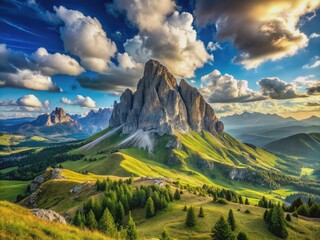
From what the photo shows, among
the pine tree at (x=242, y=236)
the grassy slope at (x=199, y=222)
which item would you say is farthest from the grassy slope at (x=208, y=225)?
the pine tree at (x=242, y=236)

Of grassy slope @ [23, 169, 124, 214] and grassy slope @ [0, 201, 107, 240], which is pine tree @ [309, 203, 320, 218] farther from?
grassy slope @ [23, 169, 124, 214]

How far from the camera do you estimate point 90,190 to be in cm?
10750

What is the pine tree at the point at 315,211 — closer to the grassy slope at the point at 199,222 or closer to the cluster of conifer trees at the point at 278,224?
the grassy slope at the point at 199,222

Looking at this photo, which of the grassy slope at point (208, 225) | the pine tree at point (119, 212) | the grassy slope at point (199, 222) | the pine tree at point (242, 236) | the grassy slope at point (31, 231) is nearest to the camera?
the grassy slope at point (31, 231)

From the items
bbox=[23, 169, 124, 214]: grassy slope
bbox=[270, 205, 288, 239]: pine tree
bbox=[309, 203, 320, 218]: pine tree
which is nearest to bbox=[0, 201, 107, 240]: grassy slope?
bbox=[270, 205, 288, 239]: pine tree

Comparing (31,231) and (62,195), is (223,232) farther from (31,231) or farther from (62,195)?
(62,195)

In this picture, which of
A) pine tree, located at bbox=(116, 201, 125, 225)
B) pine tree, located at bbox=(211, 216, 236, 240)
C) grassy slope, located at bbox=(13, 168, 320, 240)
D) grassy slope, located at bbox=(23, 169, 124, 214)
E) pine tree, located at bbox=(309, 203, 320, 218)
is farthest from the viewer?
grassy slope, located at bbox=(23, 169, 124, 214)

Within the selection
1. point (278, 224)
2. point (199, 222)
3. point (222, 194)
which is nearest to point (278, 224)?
point (278, 224)

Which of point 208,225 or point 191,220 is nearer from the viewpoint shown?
point 191,220

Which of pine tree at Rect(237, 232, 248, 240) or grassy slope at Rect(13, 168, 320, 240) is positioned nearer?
pine tree at Rect(237, 232, 248, 240)

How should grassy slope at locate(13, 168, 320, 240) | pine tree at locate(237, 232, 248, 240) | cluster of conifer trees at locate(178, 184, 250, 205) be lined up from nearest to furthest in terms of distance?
pine tree at locate(237, 232, 248, 240)
grassy slope at locate(13, 168, 320, 240)
cluster of conifer trees at locate(178, 184, 250, 205)

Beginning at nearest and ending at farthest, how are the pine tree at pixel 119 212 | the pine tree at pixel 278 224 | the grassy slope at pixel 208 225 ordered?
the grassy slope at pixel 208 225 < the pine tree at pixel 278 224 < the pine tree at pixel 119 212

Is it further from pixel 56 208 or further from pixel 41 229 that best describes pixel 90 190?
pixel 41 229

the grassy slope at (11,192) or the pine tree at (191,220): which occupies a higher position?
the pine tree at (191,220)
